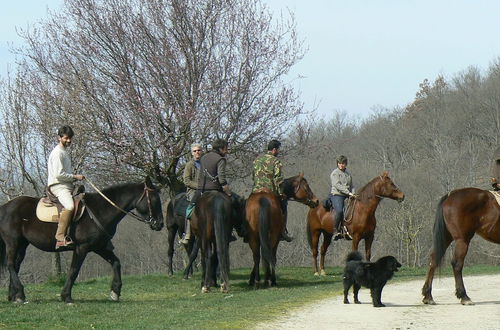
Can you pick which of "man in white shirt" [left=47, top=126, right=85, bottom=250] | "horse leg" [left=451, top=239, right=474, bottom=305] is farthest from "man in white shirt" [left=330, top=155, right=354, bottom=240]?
"man in white shirt" [left=47, top=126, right=85, bottom=250]

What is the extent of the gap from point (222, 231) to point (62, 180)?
11.3 feet

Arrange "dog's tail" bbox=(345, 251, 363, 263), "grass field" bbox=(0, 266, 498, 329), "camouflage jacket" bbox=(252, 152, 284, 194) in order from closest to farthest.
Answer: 1. "grass field" bbox=(0, 266, 498, 329)
2. "dog's tail" bbox=(345, 251, 363, 263)
3. "camouflage jacket" bbox=(252, 152, 284, 194)

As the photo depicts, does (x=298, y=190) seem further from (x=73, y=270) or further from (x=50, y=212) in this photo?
(x=50, y=212)

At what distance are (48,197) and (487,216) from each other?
7.60 meters

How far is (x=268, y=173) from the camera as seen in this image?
1781 cm

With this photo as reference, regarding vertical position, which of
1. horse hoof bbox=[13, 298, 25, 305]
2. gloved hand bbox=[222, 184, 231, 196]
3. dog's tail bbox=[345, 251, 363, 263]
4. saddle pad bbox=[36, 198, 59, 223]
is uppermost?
gloved hand bbox=[222, 184, 231, 196]

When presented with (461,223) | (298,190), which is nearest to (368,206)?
(298,190)

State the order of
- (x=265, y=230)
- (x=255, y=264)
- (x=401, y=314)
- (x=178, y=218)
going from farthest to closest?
(x=178, y=218), (x=255, y=264), (x=265, y=230), (x=401, y=314)

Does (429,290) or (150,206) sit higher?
(150,206)

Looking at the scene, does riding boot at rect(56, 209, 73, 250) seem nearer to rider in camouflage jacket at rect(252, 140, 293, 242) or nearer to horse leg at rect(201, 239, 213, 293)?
horse leg at rect(201, 239, 213, 293)

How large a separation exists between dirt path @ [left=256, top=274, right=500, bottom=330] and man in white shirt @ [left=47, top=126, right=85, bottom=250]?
447 cm

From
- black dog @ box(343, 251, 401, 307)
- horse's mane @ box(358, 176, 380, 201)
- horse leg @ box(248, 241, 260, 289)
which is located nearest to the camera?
black dog @ box(343, 251, 401, 307)

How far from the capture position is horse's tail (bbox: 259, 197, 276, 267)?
16.8 meters

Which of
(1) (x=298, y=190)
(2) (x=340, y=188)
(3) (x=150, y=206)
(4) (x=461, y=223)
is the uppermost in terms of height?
(2) (x=340, y=188)
